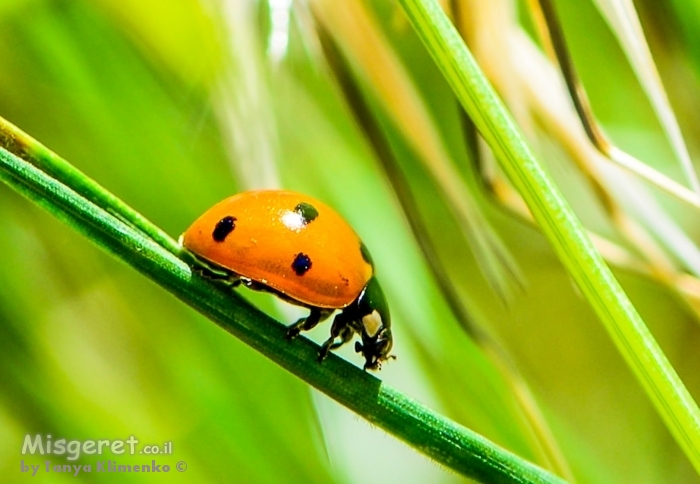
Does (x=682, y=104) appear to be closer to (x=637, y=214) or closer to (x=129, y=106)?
(x=637, y=214)

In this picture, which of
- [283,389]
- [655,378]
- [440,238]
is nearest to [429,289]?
[283,389]

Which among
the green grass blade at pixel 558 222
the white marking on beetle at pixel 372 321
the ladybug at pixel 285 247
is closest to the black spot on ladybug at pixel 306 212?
the ladybug at pixel 285 247

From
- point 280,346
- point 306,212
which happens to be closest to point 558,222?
point 280,346

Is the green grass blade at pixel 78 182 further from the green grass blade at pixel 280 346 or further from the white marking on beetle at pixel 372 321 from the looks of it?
the white marking on beetle at pixel 372 321

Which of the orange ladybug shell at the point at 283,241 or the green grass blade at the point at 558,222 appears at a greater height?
the orange ladybug shell at the point at 283,241

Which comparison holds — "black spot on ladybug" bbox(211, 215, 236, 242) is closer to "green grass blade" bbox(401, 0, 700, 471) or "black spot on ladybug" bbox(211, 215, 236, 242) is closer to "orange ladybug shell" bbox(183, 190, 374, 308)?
"orange ladybug shell" bbox(183, 190, 374, 308)

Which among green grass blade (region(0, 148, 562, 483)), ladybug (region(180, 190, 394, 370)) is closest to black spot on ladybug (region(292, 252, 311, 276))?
ladybug (region(180, 190, 394, 370))
